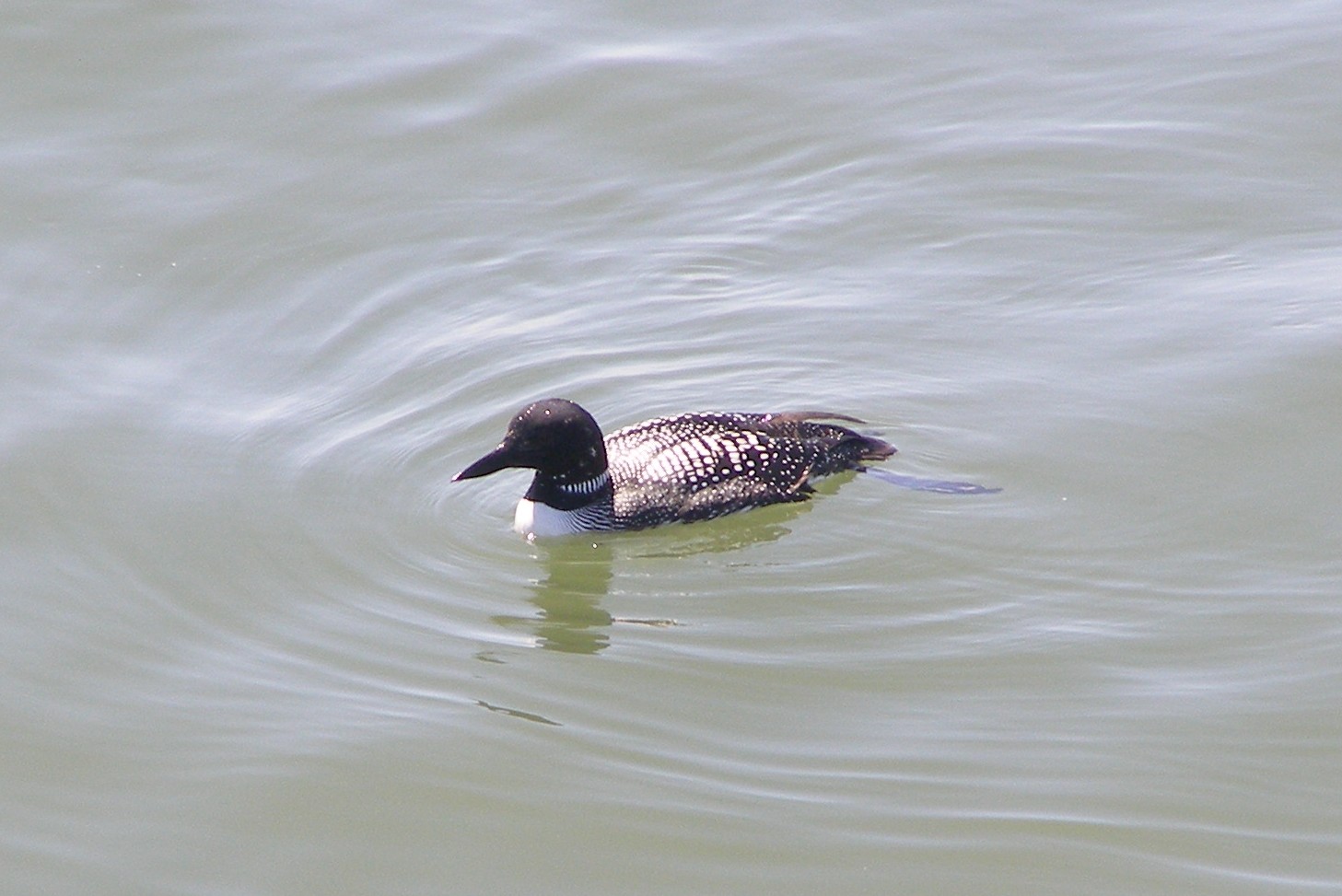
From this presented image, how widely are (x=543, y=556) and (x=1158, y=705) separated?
2476mm

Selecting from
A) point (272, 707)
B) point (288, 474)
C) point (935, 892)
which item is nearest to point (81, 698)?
point (272, 707)

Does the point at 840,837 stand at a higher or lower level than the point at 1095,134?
lower

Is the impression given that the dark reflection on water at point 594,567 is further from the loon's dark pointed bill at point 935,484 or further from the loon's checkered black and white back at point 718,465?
the loon's dark pointed bill at point 935,484

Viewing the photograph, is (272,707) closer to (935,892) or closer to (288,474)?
(288,474)

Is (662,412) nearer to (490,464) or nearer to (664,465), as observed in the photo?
(664,465)

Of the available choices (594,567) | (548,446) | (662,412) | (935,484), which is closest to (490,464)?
(548,446)

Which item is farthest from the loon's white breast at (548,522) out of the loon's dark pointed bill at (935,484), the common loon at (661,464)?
the loon's dark pointed bill at (935,484)

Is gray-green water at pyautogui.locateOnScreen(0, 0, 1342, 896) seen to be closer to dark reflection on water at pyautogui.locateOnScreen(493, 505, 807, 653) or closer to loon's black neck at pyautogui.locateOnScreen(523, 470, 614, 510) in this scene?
dark reflection on water at pyautogui.locateOnScreen(493, 505, 807, 653)

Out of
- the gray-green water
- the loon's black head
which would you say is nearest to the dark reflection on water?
the gray-green water

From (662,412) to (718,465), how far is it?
34.0 inches

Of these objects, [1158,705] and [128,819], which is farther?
[1158,705]

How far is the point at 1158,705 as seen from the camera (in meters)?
6.24

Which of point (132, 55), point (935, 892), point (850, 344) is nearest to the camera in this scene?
point (935, 892)

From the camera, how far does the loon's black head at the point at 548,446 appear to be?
7.59 metres
